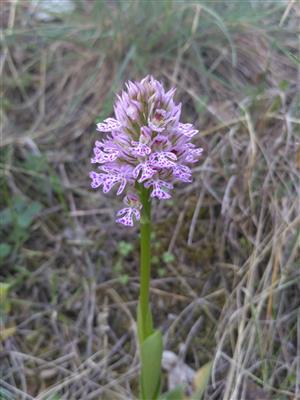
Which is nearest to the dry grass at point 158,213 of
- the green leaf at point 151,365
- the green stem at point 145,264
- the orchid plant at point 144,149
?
the green leaf at point 151,365

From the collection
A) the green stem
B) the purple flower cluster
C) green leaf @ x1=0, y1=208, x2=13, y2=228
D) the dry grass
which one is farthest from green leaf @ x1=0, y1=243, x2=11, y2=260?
the purple flower cluster

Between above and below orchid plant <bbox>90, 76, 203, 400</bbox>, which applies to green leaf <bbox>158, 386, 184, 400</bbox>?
below

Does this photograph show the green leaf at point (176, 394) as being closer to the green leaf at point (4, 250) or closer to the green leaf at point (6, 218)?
the green leaf at point (4, 250)

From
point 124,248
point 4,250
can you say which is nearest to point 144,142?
point 124,248

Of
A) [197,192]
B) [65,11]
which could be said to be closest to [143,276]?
[197,192]

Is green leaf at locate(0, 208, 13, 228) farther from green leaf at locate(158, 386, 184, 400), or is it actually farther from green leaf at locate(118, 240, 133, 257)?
green leaf at locate(158, 386, 184, 400)

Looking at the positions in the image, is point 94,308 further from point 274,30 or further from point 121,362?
point 274,30
